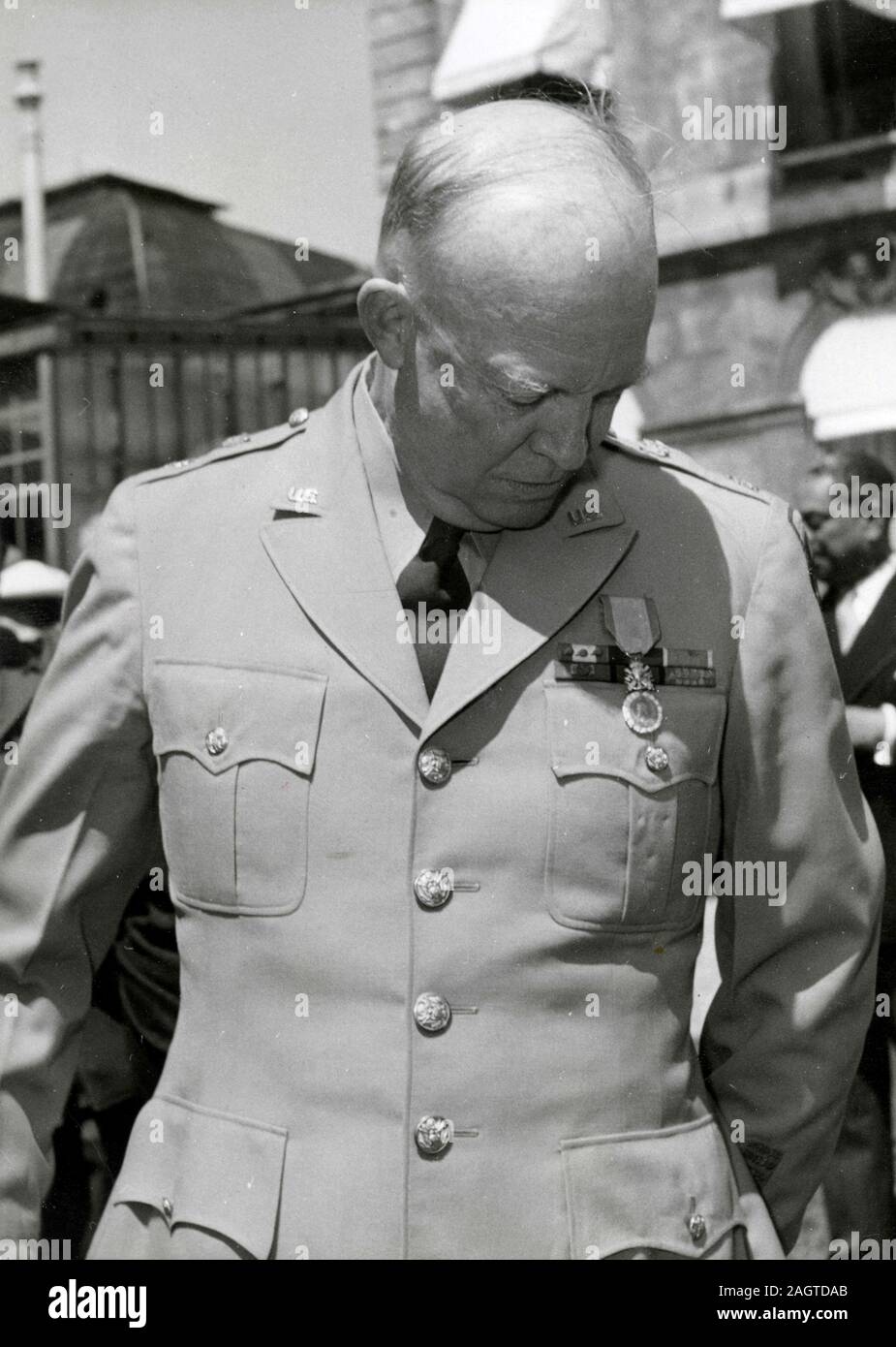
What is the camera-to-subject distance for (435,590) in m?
2.30

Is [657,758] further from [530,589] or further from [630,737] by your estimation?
[530,589]

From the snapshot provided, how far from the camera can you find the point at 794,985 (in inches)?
91.7

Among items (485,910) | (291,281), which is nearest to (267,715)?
(485,910)

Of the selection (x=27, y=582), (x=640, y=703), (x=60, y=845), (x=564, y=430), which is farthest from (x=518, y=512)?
(x=27, y=582)

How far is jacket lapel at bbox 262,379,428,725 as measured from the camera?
7.29ft

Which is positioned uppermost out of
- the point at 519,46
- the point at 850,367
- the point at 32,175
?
the point at 32,175

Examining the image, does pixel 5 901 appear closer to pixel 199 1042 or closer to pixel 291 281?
pixel 199 1042

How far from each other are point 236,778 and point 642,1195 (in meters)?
0.68

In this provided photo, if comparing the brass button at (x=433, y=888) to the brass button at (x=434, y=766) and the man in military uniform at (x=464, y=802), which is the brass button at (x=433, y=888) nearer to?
the man in military uniform at (x=464, y=802)

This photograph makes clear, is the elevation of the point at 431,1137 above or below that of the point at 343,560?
below

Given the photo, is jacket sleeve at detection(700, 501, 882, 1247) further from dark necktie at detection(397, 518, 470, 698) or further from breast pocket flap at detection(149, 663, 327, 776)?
breast pocket flap at detection(149, 663, 327, 776)

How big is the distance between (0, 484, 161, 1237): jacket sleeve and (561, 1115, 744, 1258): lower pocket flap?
26.1 inches

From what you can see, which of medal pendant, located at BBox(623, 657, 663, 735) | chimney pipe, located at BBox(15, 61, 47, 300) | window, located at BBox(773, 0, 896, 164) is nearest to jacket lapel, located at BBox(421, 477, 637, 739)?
medal pendant, located at BBox(623, 657, 663, 735)

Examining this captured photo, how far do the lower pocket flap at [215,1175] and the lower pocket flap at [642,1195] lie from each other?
0.35m
